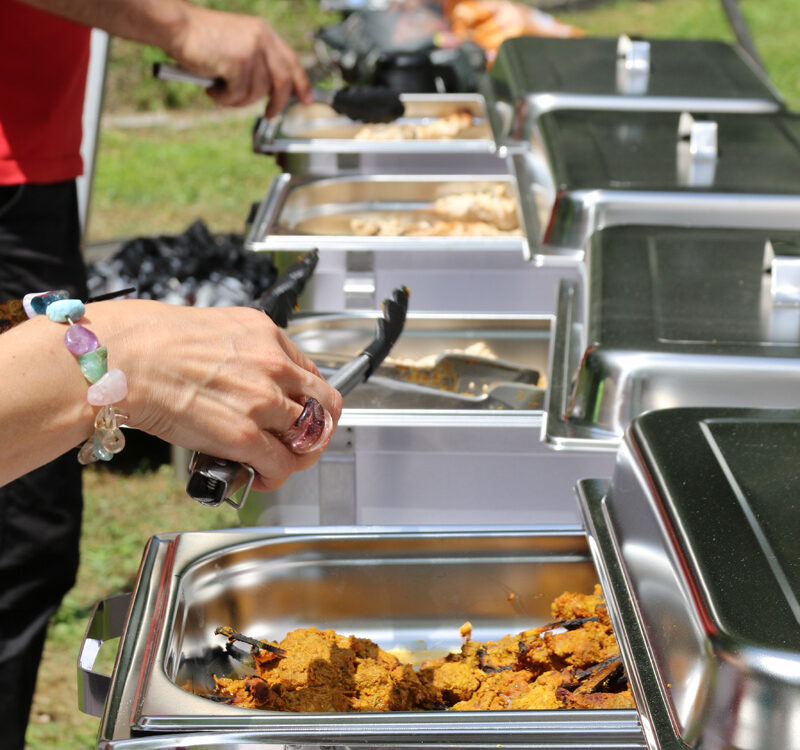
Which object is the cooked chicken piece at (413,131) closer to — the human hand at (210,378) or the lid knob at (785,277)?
the lid knob at (785,277)

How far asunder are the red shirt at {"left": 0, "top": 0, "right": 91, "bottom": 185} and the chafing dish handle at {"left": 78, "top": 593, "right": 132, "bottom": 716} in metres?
1.05

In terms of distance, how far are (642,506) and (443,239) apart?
105 centimetres

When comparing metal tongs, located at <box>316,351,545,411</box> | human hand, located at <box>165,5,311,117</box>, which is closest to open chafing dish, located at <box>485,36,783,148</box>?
human hand, located at <box>165,5,311,117</box>

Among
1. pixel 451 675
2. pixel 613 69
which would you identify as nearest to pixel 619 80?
pixel 613 69

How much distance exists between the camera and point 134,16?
176 cm

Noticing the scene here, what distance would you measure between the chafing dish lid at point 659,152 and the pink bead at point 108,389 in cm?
111

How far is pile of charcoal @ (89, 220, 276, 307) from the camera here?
9.50 feet

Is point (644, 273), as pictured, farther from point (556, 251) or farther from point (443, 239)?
point (443, 239)

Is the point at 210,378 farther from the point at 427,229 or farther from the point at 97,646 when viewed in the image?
the point at 427,229

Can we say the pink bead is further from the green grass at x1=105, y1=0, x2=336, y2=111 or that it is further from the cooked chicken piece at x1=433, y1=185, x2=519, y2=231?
the green grass at x1=105, y1=0, x2=336, y2=111

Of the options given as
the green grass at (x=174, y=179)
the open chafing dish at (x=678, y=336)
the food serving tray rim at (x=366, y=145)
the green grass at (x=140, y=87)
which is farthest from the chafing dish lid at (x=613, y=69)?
the green grass at (x=140, y=87)

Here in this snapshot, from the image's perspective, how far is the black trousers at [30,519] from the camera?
182 centimetres

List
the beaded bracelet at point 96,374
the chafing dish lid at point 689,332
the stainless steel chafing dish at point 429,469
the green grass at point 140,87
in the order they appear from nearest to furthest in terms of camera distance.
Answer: the beaded bracelet at point 96,374
the chafing dish lid at point 689,332
the stainless steel chafing dish at point 429,469
the green grass at point 140,87

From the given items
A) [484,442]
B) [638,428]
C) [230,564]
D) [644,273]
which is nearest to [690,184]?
[644,273]
